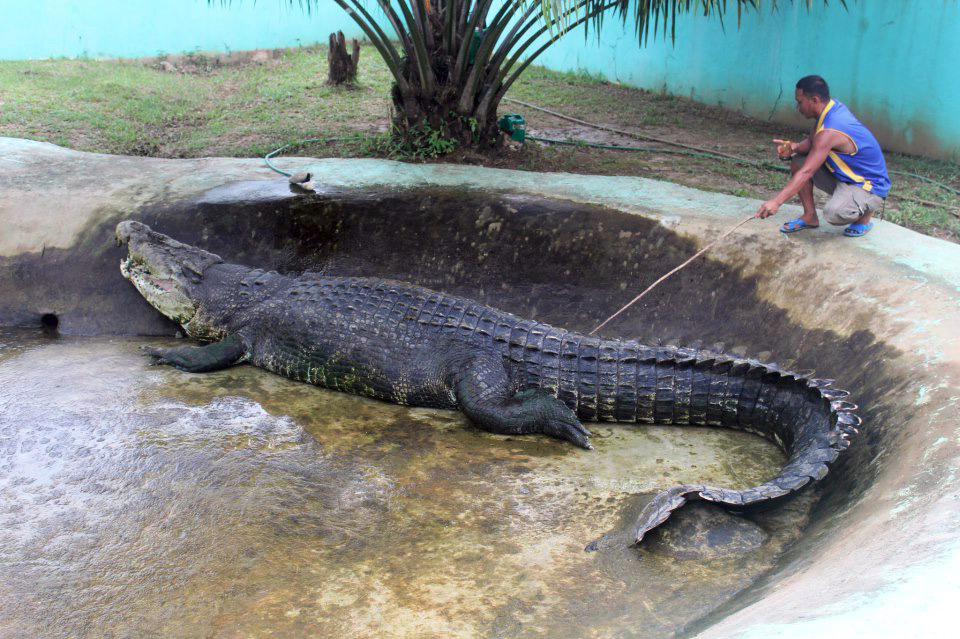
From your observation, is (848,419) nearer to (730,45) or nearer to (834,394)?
(834,394)

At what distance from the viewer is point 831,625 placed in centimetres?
150

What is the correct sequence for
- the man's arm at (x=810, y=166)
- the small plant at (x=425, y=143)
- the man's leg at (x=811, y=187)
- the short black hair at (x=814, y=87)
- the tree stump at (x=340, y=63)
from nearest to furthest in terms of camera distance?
the man's arm at (x=810, y=166), the short black hair at (x=814, y=87), the man's leg at (x=811, y=187), the small plant at (x=425, y=143), the tree stump at (x=340, y=63)

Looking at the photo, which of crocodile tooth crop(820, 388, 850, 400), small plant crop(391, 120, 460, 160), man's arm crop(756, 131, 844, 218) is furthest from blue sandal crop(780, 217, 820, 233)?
small plant crop(391, 120, 460, 160)

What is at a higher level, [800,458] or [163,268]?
[163,268]

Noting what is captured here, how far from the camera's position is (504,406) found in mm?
3650

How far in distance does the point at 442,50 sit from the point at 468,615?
4957 millimetres

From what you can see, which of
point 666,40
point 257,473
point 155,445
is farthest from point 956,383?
point 666,40

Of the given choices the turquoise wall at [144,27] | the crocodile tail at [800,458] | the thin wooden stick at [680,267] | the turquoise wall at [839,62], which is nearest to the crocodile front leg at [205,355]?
the thin wooden stick at [680,267]

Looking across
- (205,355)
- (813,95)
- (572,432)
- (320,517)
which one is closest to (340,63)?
(205,355)

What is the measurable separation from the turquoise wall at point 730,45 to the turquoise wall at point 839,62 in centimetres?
1

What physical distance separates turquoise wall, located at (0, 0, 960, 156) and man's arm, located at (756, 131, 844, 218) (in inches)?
139

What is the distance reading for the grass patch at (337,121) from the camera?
6375 mm

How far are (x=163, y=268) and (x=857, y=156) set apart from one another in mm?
4127

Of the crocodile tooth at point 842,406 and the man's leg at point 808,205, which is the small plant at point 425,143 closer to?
the man's leg at point 808,205
